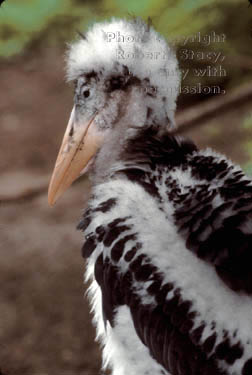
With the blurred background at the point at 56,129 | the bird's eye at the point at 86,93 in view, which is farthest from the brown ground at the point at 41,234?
the bird's eye at the point at 86,93

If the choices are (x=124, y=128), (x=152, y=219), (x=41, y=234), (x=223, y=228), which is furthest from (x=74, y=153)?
(x=41, y=234)

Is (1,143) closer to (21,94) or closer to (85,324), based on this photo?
(21,94)

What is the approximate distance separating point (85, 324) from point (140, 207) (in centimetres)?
161

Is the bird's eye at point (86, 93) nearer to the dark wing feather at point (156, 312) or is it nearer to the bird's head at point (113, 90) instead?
the bird's head at point (113, 90)

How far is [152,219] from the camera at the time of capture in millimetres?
1531

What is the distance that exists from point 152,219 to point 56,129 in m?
2.71

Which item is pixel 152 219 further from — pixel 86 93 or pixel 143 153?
pixel 86 93

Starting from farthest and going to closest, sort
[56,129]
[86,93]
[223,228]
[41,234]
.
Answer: [56,129], [41,234], [86,93], [223,228]

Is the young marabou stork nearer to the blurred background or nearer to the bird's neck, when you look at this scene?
the bird's neck

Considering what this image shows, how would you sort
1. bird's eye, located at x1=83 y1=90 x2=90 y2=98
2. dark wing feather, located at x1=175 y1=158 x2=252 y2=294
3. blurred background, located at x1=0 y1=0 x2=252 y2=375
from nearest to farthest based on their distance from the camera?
dark wing feather, located at x1=175 y1=158 x2=252 y2=294 → bird's eye, located at x1=83 y1=90 x2=90 y2=98 → blurred background, located at x1=0 y1=0 x2=252 y2=375

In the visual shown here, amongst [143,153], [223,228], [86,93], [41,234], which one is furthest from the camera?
[41,234]

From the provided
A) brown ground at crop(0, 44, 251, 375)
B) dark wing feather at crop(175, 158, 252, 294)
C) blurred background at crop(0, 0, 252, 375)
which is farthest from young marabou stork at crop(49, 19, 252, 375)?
brown ground at crop(0, 44, 251, 375)

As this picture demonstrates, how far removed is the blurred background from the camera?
2490 millimetres

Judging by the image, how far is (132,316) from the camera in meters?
1.56
